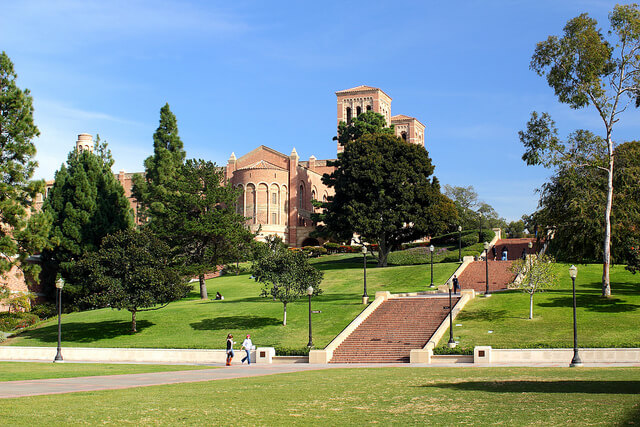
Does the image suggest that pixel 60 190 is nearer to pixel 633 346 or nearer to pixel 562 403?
pixel 633 346

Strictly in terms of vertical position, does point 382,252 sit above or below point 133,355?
above

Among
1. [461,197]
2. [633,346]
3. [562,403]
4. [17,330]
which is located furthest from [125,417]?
[461,197]

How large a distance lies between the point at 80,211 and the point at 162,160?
48.5 feet

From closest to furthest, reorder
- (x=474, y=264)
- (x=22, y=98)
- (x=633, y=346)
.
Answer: (x=633, y=346)
(x=22, y=98)
(x=474, y=264)

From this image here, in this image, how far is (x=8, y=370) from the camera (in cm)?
2309

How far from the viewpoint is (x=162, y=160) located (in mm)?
67688

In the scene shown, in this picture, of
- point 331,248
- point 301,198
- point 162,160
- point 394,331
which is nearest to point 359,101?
point 301,198

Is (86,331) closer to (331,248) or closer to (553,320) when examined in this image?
(553,320)

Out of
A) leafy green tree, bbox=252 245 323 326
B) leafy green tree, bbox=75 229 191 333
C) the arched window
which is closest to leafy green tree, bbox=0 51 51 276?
leafy green tree, bbox=75 229 191 333

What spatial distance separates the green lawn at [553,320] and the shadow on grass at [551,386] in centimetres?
1243

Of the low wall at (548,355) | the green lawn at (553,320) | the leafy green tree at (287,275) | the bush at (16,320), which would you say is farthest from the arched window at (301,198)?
the low wall at (548,355)

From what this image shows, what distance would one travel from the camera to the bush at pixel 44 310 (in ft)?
161

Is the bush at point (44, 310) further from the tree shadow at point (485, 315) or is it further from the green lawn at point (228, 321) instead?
the tree shadow at point (485, 315)

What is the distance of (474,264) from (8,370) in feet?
124
